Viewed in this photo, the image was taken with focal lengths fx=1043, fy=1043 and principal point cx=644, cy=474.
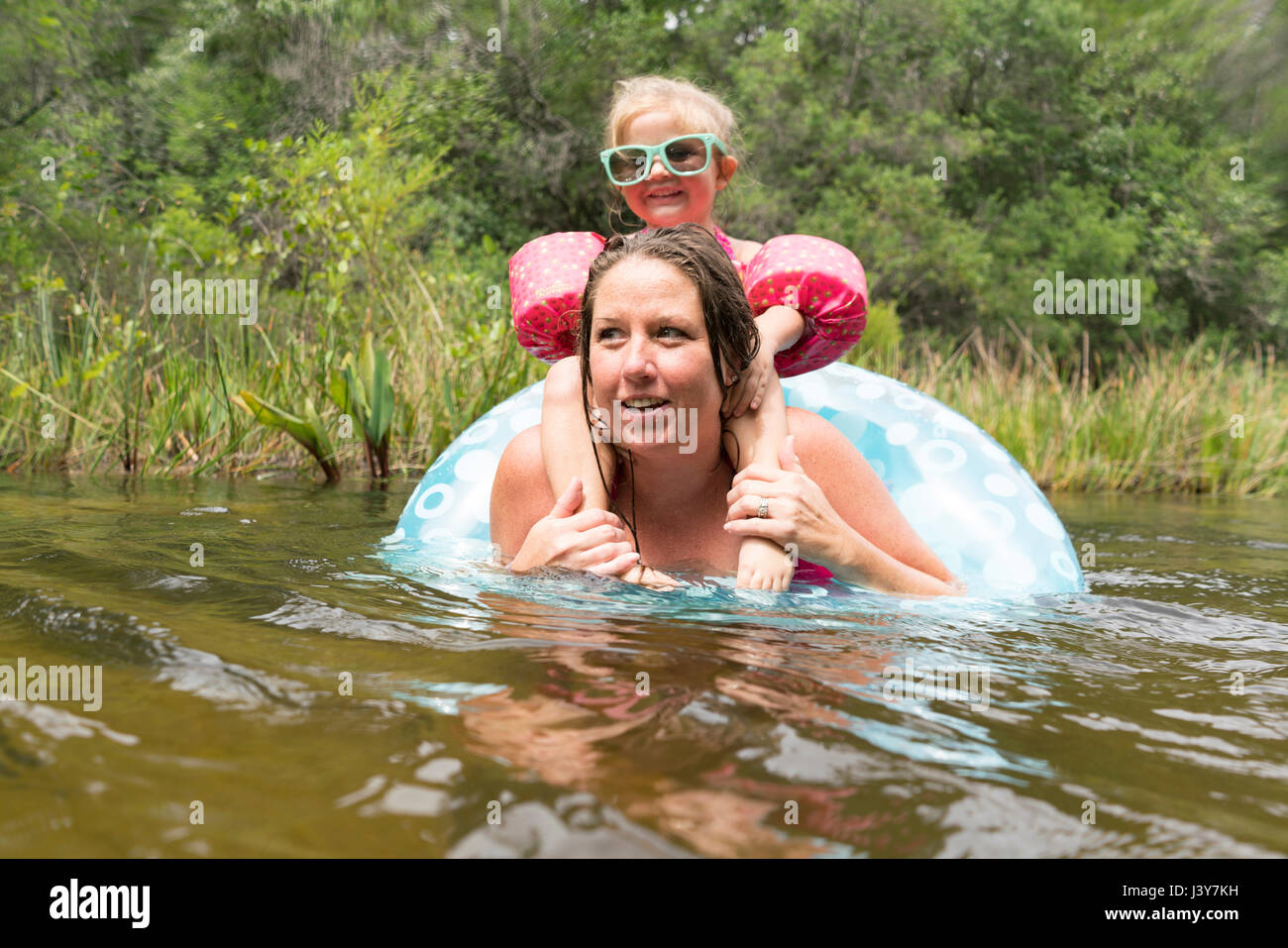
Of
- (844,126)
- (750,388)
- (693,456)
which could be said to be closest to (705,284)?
(750,388)

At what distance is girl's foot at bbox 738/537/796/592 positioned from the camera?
240cm

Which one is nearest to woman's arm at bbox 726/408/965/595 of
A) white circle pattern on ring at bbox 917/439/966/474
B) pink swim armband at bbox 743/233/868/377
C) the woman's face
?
the woman's face

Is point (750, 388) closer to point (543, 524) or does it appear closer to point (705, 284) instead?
point (705, 284)

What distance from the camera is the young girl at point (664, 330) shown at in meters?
2.54

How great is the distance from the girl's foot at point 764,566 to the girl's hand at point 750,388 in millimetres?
347

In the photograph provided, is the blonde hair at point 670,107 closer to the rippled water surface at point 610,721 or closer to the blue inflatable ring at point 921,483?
the blue inflatable ring at point 921,483

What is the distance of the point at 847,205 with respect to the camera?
1848 centimetres

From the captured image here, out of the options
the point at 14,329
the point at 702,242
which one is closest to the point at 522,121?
the point at 14,329

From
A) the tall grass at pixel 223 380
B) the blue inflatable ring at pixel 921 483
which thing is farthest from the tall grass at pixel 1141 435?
the blue inflatable ring at pixel 921 483

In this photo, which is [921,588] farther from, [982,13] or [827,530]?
[982,13]

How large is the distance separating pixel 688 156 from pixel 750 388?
1149 mm

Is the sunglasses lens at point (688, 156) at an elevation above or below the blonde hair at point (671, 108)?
below

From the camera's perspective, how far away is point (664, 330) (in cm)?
238

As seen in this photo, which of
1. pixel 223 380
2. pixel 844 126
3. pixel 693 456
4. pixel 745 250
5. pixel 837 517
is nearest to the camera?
pixel 837 517
